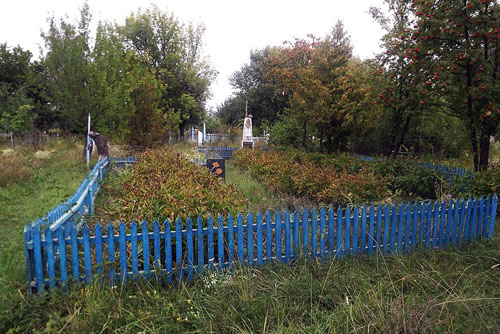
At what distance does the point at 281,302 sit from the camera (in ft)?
9.92

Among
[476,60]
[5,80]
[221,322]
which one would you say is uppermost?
[5,80]

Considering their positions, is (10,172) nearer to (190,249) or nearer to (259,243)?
(190,249)

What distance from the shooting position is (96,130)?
13.7 m

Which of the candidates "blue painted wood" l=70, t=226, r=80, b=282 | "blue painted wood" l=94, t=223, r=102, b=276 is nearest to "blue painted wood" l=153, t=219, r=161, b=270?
"blue painted wood" l=94, t=223, r=102, b=276

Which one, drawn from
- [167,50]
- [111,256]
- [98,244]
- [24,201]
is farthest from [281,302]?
[167,50]

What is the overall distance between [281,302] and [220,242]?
96 centimetres

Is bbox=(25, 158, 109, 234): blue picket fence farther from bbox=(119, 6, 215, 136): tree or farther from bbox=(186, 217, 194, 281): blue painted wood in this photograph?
bbox=(119, 6, 215, 136): tree

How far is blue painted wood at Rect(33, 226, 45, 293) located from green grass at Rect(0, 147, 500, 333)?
0.16m

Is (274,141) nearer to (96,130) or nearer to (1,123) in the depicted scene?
(96,130)

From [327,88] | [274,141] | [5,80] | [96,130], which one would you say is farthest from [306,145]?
[5,80]

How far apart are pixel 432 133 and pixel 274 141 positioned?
8.26 m

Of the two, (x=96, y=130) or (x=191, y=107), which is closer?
(x=96, y=130)

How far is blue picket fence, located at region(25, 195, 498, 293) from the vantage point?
10.5 ft

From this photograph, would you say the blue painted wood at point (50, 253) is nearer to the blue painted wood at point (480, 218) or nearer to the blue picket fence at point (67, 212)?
the blue picket fence at point (67, 212)
